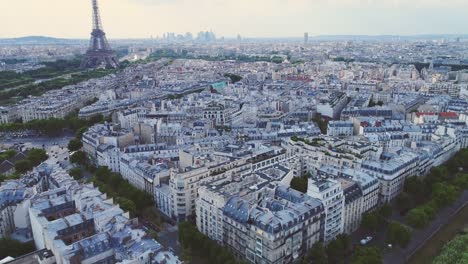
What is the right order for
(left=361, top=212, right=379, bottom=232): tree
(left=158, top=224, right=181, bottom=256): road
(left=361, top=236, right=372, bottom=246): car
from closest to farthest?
1. (left=361, top=236, right=372, bottom=246): car
2. (left=158, top=224, right=181, bottom=256): road
3. (left=361, top=212, right=379, bottom=232): tree

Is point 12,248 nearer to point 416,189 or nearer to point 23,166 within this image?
point 23,166

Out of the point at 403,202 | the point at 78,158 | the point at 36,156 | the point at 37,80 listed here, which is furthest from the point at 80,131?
the point at 37,80

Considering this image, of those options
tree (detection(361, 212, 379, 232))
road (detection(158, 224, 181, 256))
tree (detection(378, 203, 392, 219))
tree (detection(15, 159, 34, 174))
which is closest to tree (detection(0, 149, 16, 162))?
tree (detection(15, 159, 34, 174))

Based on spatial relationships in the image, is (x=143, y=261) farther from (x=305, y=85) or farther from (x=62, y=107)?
(x=305, y=85)

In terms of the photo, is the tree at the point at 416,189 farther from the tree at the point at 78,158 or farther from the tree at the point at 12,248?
the tree at the point at 78,158

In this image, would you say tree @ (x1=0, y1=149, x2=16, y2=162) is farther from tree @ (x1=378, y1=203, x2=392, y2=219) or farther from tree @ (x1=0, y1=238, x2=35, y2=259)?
tree @ (x1=378, y1=203, x2=392, y2=219)

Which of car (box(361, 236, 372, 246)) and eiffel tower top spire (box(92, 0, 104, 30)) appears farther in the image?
eiffel tower top spire (box(92, 0, 104, 30))

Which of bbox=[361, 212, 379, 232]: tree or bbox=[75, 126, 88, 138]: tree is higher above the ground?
bbox=[75, 126, 88, 138]: tree
